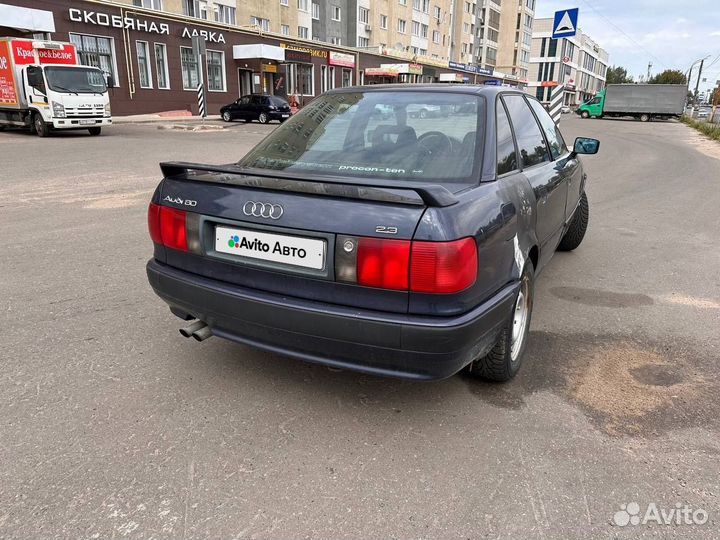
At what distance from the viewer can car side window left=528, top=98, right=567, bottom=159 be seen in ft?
13.8

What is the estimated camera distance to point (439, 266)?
2.21 meters

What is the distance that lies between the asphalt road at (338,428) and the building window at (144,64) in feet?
91.0

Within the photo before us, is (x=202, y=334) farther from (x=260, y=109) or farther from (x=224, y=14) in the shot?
(x=224, y=14)

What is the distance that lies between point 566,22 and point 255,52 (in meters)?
25.3

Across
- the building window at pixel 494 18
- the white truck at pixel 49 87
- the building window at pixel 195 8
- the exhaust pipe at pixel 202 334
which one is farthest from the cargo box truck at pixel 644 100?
the exhaust pipe at pixel 202 334

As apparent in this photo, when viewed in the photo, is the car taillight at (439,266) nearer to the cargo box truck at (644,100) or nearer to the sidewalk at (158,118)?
the sidewalk at (158,118)

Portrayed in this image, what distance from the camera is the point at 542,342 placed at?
362 centimetres

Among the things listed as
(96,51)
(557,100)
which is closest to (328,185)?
(557,100)

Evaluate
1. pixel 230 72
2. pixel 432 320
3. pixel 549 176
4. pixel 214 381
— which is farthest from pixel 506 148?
pixel 230 72

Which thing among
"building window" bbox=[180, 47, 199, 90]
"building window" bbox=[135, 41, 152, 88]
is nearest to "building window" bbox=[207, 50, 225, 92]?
"building window" bbox=[180, 47, 199, 90]

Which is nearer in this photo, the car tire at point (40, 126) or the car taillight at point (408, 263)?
the car taillight at point (408, 263)

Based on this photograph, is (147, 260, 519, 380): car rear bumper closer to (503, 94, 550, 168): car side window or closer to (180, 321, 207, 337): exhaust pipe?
(180, 321, 207, 337): exhaust pipe

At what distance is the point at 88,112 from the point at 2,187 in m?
10.6

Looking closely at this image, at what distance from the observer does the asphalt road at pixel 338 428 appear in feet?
6.80
